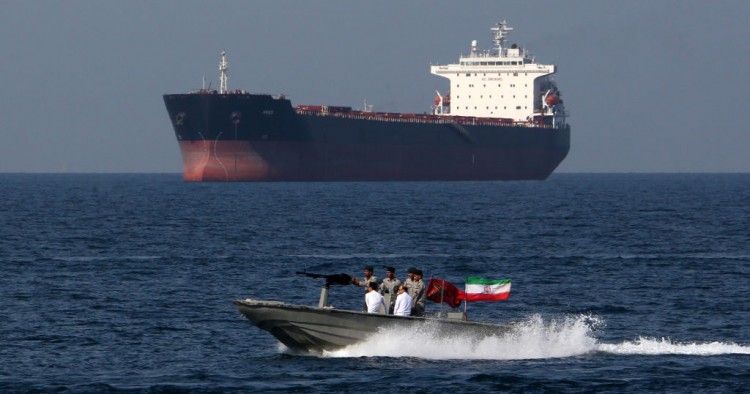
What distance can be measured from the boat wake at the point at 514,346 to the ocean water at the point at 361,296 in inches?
1.3

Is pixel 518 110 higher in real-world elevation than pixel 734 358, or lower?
higher

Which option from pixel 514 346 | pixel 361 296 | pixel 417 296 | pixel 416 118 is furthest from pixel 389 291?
pixel 416 118

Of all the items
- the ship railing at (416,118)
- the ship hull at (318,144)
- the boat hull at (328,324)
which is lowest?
the boat hull at (328,324)

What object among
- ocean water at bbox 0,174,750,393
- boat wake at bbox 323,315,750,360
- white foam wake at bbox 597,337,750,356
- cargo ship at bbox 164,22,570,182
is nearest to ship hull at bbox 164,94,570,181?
cargo ship at bbox 164,22,570,182

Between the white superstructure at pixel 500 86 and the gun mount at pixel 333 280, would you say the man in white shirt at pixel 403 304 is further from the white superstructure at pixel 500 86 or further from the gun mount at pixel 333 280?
the white superstructure at pixel 500 86

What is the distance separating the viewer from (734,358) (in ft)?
75.6

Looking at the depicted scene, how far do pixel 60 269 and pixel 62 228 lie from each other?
22327 millimetres

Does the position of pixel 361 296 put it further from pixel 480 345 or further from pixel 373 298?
pixel 373 298

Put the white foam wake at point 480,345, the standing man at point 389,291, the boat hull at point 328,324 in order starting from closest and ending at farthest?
the boat hull at point 328,324, the white foam wake at point 480,345, the standing man at point 389,291

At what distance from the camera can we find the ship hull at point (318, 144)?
105188 mm

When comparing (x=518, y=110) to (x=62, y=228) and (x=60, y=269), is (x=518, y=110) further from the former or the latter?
(x=60, y=269)

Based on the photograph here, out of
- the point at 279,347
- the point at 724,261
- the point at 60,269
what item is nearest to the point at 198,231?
the point at 60,269

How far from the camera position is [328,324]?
22.1 metres

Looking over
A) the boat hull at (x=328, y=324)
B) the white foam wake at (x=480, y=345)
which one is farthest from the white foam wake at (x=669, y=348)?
the boat hull at (x=328, y=324)
